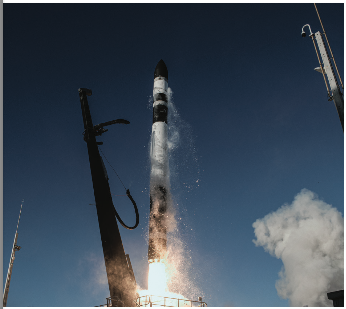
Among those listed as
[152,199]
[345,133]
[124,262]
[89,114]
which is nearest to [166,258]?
[152,199]

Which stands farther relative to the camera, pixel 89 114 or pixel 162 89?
pixel 162 89

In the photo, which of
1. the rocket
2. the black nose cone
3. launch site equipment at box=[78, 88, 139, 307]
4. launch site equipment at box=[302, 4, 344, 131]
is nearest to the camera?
launch site equipment at box=[302, 4, 344, 131]

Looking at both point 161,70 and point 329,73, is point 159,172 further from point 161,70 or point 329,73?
point 329,73

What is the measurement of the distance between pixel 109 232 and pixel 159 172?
12.5 metres

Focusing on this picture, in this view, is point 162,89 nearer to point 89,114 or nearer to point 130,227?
point 89,114

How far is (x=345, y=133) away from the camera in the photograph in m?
10.9

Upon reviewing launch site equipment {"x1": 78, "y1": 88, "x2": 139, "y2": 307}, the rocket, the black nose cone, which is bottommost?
launch site equipment {"x1": 78, "y1": 88, "x2": 139, "y2": 307}

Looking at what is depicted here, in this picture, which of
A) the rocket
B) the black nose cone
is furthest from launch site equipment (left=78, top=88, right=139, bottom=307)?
the black nose cone

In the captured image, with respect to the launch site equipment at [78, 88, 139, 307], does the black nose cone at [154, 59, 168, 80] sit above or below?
above

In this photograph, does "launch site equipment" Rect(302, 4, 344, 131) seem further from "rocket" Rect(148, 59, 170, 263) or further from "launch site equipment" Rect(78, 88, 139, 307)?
"rocket" Rect(148, 59, 170, 263)

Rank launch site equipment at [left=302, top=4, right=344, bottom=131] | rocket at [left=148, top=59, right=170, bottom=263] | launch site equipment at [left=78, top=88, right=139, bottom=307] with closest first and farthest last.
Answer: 1. launch site equipment at [left=302, top=4, right=344, bottom=131]
2. launch site equipment at [left=78, top=88, right=139, bottom=307]
3. rocket at [left=148, top=59, right=170, bottom=263]

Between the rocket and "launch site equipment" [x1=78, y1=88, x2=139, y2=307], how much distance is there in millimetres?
8700

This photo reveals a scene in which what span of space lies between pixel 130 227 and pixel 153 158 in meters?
13.2

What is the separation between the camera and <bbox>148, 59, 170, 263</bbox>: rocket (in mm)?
26408
